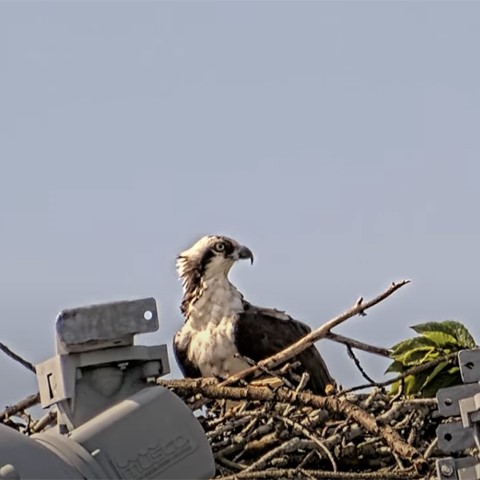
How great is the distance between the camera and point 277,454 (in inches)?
303

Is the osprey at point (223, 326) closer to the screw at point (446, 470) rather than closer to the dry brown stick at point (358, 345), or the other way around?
the dry brown stick at point (358, 345)

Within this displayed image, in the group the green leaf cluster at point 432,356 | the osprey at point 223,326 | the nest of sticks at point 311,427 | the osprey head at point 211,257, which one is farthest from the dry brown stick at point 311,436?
the osprey head at point 211,257

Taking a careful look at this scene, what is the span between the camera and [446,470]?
18.8ft

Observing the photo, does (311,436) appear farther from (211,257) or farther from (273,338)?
(211,257)

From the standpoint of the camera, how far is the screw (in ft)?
18.7

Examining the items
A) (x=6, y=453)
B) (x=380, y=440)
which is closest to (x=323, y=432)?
(x=380, y=440)

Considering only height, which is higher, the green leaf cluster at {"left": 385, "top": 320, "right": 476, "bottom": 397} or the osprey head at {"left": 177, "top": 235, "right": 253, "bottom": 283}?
the osprey head at {"left": 177, "top": 235, "right": 253, "bottom": 283}

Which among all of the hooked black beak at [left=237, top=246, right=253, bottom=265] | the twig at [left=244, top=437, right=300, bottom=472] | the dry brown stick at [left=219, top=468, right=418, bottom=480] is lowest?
the dry brown stick at [left=219, top=468, right=418, bottom=480]

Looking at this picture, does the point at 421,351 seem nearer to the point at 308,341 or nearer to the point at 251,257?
the point at 308,341

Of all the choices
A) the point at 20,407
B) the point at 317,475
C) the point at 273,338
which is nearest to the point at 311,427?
the point at 317,475

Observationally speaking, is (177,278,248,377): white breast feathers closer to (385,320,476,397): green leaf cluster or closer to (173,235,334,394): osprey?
(173,235,334,394): osprey

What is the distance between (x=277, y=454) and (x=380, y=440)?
50 cm

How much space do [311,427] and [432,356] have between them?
2.32 ft

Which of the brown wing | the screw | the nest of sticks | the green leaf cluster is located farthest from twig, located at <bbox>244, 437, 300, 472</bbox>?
the brown wing
